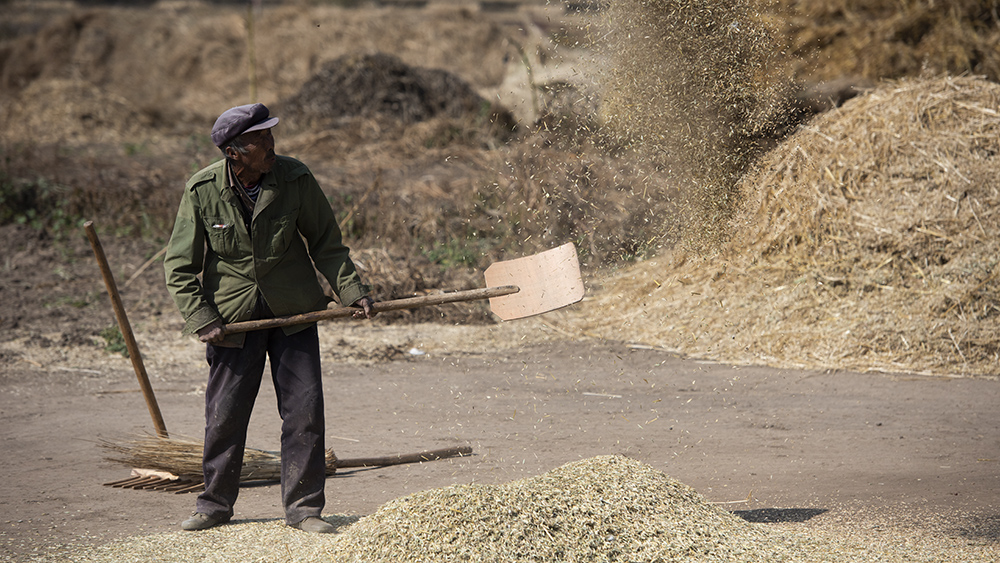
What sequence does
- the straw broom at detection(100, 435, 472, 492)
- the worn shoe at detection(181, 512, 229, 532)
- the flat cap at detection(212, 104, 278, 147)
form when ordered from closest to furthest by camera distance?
1. the flat cap at detection(212, 104, 278, 147)
2. the worn shoe at detection(181, 512, 229, 532)
3. the straw broom at detection(100, 435, 472, 492)

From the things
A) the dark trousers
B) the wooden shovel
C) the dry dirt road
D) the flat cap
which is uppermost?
the flat cap

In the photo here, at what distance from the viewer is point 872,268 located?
7203 millimetres

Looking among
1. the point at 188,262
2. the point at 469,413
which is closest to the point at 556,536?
the point at 188,262

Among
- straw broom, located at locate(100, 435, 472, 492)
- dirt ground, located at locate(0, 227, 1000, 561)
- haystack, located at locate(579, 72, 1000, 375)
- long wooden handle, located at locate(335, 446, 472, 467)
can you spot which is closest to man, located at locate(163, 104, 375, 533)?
dirt ground, located at locate(0, 227, 1000, 561)

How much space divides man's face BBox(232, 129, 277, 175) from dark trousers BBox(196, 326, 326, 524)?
70 cm

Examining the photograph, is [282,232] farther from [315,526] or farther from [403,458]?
[403,458]

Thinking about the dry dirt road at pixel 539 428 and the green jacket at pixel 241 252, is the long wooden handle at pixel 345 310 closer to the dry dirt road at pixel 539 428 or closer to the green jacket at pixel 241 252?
the green jacket at pixel 241 252

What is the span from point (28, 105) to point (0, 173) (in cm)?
561

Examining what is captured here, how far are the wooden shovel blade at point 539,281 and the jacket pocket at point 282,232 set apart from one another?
0.92 metres

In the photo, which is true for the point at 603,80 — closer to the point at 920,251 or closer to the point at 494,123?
the point at 920,251

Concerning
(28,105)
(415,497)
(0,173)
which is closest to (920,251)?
(415,497)

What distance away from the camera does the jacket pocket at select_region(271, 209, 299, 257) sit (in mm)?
3820

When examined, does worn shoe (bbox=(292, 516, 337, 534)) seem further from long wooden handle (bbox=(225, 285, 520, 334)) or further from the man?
long wooden handle (bbox=(225, 285, 520, 334))

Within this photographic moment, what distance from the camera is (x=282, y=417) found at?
3.88 metres
